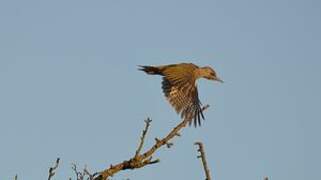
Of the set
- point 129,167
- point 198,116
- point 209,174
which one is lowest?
point 209,174

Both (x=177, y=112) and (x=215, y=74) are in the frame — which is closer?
(x=177, y=112)

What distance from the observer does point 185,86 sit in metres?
13.4

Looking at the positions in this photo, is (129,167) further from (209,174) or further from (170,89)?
(170,89)

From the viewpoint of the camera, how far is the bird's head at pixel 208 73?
584 inches

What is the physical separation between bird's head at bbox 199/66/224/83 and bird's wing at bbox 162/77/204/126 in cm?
107

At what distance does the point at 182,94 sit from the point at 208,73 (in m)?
2.34

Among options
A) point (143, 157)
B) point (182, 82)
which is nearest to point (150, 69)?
point (182, 82)

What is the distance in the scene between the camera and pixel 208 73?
15094 millimetres

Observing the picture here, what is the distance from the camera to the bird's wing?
12.2 m

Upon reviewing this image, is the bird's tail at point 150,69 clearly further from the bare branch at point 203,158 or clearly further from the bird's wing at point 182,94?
the bare branch at point 203,158

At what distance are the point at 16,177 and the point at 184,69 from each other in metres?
10.6

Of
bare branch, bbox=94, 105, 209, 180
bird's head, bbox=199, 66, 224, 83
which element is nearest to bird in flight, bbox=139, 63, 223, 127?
bird's head, bbox=199, 66, 224, 83

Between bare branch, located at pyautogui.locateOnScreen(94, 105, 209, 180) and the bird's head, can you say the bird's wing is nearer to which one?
the bird's head

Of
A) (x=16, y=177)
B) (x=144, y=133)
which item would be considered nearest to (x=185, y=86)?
(x=144, y=133)
